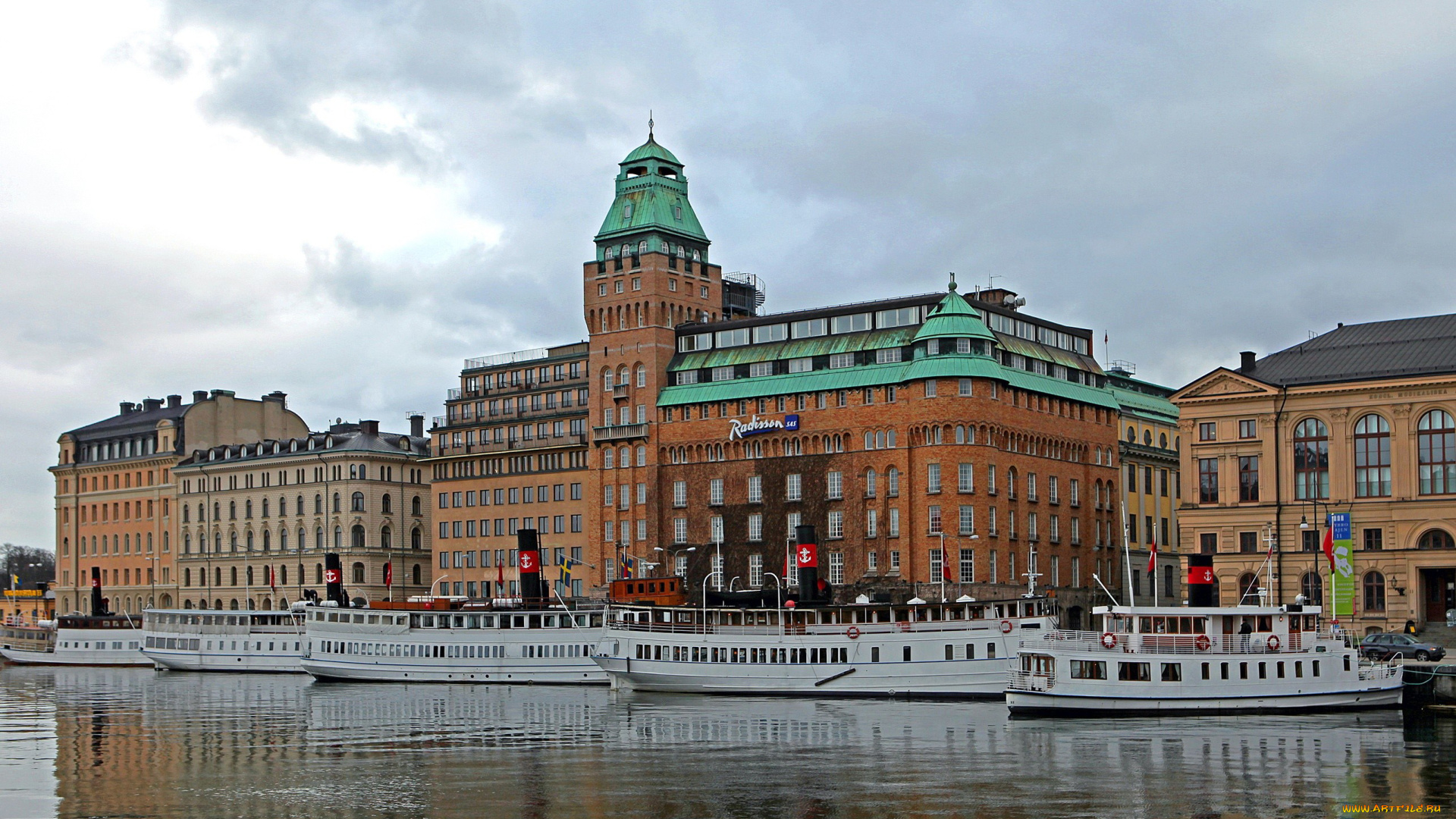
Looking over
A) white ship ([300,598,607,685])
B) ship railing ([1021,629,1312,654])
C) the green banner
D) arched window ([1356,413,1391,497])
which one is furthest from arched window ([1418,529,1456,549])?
white ship ([300,598,607,685])

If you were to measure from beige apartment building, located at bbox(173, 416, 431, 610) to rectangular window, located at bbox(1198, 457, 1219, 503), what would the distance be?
92235 millimetres

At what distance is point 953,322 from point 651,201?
111 ft

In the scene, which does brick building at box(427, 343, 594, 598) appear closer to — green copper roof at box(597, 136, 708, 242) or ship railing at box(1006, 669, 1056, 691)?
green copper roof at box(597, 136, 708, 242)

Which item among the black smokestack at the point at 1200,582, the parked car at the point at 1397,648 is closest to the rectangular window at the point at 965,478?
the parked car at the point at 1397,648

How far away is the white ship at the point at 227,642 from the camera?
13900 cm

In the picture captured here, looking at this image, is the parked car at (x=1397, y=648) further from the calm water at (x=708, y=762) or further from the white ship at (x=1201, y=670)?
the calm water at (x=708, y=762)

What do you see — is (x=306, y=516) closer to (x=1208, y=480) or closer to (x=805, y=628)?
(x=805, y=628)

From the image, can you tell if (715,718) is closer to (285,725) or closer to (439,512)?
(285,725)

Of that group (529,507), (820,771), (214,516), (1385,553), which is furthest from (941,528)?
(214,516)

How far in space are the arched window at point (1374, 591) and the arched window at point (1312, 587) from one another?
9.28ft

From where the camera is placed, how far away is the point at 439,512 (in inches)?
6934

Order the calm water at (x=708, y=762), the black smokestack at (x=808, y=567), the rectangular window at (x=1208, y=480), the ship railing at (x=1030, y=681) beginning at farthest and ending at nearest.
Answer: the rectangular window at (x=1208, y=480) → the black smokestack at (x=808, y=567) → the ship railing at (x=1030, y=681) → the calm water at (x=708, y=762)

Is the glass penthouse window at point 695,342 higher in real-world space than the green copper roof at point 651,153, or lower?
lower

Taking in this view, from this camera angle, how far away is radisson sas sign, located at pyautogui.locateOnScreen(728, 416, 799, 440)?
142 metres
